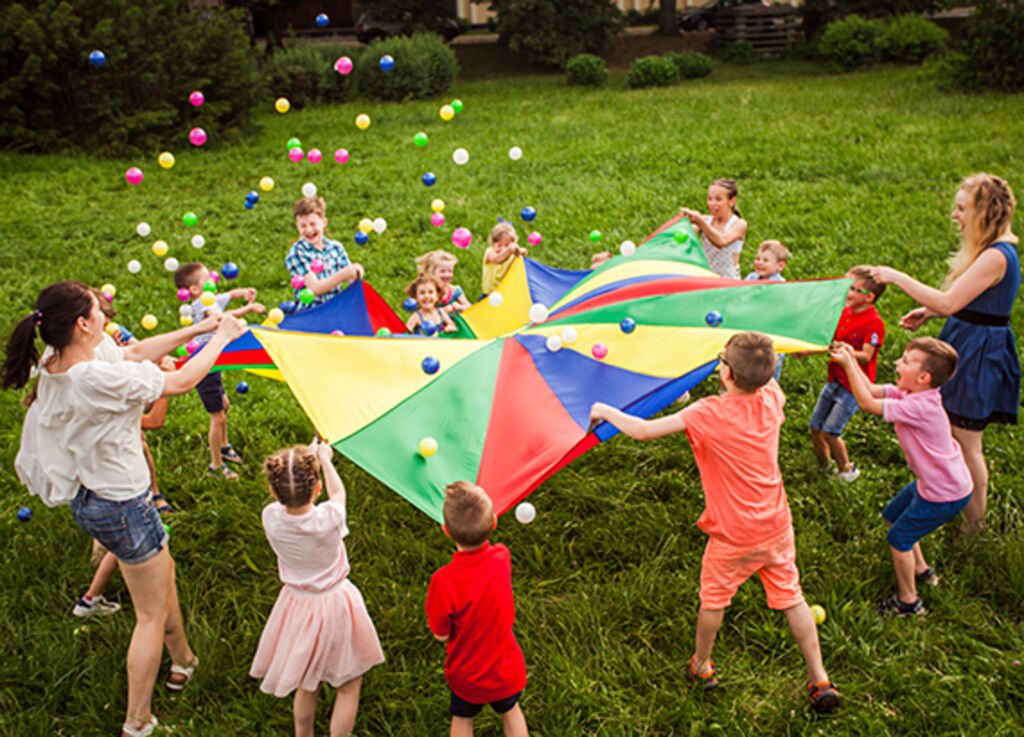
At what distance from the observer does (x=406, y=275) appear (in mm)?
8273

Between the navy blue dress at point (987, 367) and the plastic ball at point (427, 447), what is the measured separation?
8.75 feet

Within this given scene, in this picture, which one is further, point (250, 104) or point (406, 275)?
point (250, 104)

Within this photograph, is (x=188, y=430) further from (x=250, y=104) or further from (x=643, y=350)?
(x=250, y=104)

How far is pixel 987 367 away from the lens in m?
3.97

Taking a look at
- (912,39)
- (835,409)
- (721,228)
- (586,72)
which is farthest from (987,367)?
(912,39)

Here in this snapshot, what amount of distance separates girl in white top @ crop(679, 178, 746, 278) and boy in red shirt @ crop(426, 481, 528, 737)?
3.40 meters

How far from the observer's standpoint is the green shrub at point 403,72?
17375 mm

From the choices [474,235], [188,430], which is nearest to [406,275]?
[474,235]

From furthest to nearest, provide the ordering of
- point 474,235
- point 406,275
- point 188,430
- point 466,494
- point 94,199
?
point 94,199 → point 474,235 → point 406,275 → point 188,430 → point 466,494

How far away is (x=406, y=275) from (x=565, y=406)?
15.3 feet

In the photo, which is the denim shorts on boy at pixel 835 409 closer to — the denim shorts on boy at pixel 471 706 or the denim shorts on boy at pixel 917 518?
the denim shorts on boy at pixel 917 518

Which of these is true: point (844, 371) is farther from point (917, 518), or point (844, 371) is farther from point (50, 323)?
point (50, 323)

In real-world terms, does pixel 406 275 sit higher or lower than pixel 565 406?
lower

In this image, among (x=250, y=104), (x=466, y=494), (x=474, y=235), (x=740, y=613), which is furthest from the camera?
(x=250, y=104)
